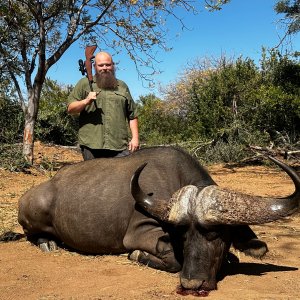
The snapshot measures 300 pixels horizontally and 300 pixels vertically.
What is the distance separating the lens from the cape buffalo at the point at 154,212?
12.2ft

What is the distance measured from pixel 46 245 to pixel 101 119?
5.68 feet

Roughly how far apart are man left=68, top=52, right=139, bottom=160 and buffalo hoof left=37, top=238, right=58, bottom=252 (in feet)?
4.06

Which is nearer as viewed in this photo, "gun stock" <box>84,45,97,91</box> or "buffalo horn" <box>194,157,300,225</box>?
"buffalo horn" <box>194,157,300,225</box>

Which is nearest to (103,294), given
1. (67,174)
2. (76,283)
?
(76,283)

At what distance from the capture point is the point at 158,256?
4.38m

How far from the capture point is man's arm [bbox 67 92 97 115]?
5.74m

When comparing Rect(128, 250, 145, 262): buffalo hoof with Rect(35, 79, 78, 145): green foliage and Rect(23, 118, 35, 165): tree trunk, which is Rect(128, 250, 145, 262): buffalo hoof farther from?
Rect(35, 79, 78, 145): green foliage

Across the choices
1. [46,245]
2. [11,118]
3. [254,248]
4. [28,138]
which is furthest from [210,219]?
[11,118]

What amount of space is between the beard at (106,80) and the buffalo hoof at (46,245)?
204 centimetres

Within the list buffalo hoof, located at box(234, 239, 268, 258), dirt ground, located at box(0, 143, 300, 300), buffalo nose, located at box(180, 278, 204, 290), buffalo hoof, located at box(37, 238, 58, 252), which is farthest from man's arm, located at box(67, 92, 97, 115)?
buffalo nose, located at box(180, 278, 204, 290)

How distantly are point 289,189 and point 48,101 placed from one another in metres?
15.0

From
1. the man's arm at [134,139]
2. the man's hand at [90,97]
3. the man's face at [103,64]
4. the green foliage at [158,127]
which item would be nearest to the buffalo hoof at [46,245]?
the man's arm at [134,139]

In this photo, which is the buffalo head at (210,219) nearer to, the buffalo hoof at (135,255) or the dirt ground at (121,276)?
the dirt ground at (121,276)

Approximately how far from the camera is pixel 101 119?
609 centimetres
